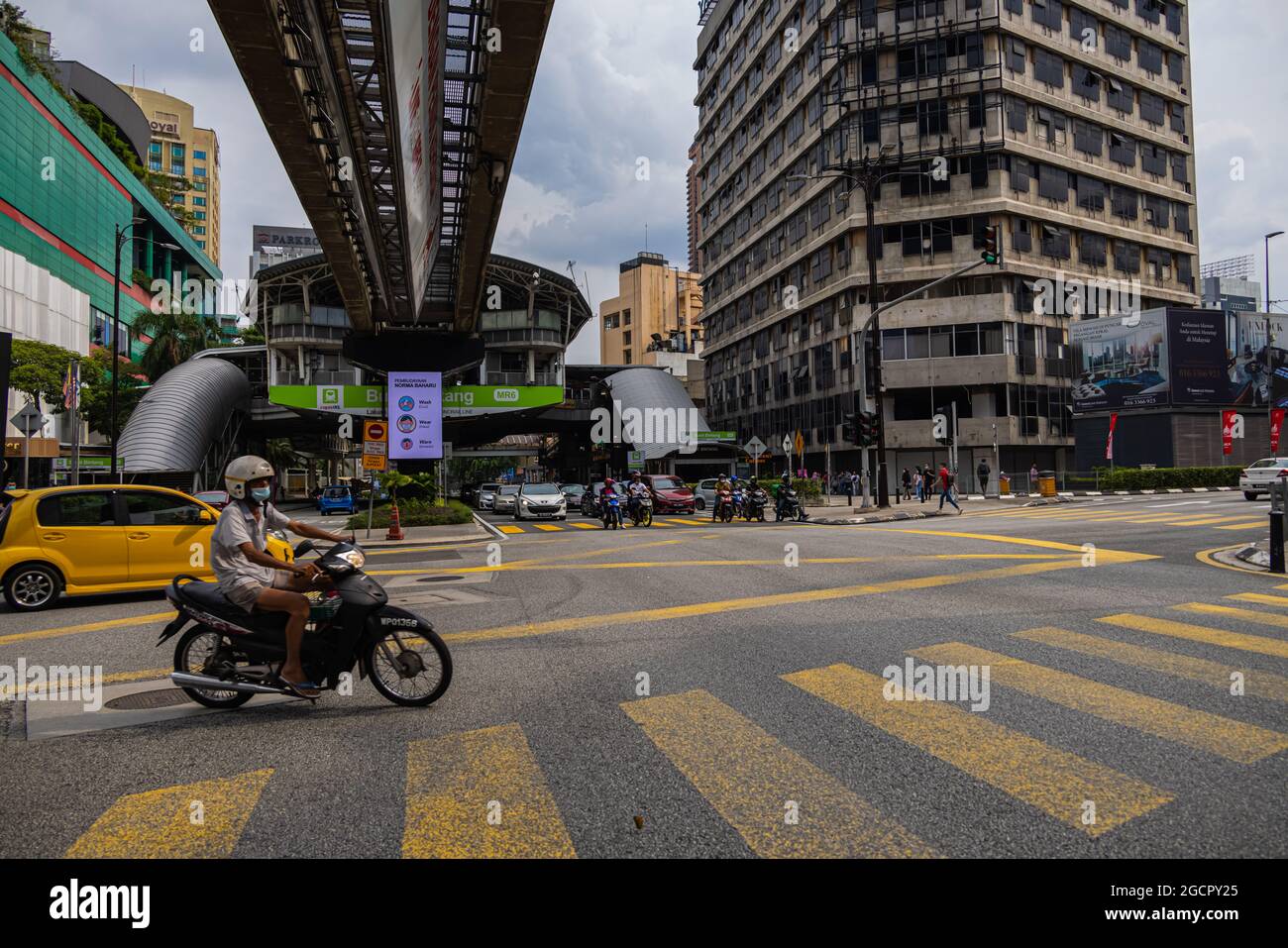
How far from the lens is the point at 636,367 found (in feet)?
205

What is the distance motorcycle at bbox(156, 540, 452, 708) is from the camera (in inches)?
203

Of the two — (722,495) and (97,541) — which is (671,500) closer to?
(722,495)

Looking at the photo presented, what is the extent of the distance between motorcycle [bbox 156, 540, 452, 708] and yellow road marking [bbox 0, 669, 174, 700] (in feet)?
3.98

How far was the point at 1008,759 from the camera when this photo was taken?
4.07 m

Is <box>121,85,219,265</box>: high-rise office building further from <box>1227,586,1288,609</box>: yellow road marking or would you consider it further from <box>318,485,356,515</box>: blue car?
<box>1227,586,1288,609</box>: yellow road marking

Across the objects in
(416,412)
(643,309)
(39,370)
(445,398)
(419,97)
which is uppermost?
(643,309)

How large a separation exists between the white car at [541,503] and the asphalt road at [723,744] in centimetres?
2057

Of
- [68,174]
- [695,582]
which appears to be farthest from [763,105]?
[695,582]

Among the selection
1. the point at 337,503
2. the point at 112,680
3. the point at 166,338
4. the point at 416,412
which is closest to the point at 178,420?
the point at 166,338

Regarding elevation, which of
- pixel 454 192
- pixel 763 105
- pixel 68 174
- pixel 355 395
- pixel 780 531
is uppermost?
pixel 763 105

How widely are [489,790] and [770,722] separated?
71.3 inches

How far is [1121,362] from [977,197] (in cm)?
1214
